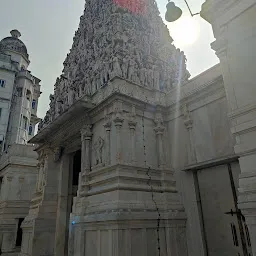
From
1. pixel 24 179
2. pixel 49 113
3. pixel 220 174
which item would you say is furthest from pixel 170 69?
pixel 24 179

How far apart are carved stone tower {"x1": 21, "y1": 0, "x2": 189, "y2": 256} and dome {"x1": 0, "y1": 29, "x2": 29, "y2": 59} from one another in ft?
90.8

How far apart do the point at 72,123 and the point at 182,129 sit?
5119mm

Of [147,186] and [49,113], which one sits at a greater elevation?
[49,113]

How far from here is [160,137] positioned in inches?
409

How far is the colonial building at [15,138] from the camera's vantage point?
18.3 m

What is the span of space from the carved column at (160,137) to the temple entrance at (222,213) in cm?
168

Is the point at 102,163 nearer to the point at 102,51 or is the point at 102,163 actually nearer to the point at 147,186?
the point at 147,186

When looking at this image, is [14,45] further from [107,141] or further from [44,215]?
[107,141]

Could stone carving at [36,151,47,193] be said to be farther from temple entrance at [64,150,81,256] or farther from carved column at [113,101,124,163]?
carved column at [113,101,124,163]

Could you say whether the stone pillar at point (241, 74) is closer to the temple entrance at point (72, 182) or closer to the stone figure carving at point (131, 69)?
the stone figure carving at point (131, 69)

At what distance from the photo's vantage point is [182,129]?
1015 centimetres

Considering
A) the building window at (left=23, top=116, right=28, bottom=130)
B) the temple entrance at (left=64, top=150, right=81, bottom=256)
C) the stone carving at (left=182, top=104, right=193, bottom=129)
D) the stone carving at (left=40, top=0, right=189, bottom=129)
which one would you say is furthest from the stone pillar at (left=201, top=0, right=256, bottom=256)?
the building window at (left=23, top=116, right=28, bottom=130)

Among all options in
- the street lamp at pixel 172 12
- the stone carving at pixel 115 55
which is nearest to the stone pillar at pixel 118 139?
the stone carving at pixel 115 55

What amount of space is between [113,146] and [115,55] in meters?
4.25
